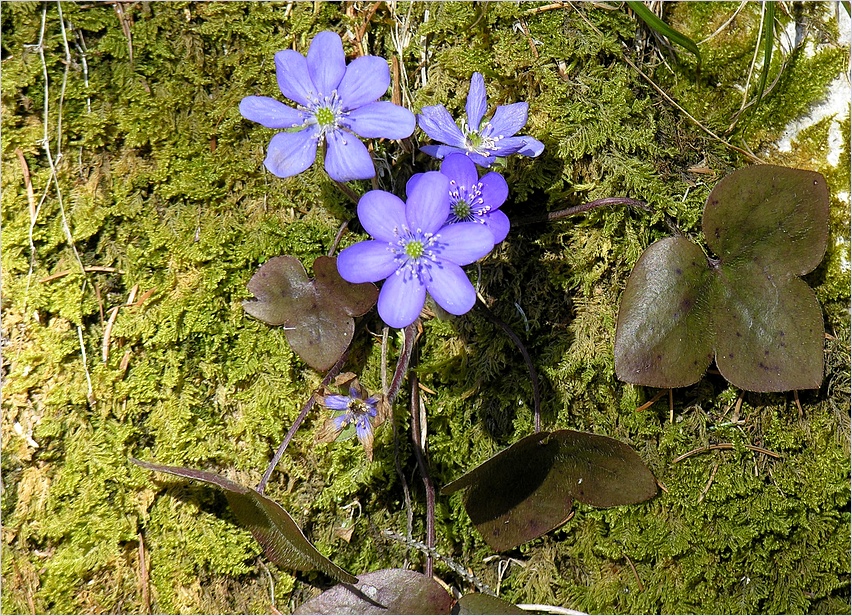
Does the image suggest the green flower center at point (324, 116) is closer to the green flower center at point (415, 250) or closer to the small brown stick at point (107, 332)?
the green flower center at point (415, 250)

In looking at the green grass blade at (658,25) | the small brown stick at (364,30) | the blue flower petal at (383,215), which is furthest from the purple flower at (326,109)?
the green grass blade at (658,25)

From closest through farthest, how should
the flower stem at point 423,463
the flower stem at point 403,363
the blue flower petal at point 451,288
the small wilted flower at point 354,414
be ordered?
the blue flower petal at point 451,288, the small wilted flower at point 354,414, the flower stem at point 403,363, the flower stem at point 423,463

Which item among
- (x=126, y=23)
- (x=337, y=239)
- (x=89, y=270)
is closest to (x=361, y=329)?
(x=337, y=239)

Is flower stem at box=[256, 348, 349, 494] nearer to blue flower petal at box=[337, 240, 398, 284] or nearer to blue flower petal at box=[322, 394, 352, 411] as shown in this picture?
blue flower petal at box=[322, 394, 352, 411]

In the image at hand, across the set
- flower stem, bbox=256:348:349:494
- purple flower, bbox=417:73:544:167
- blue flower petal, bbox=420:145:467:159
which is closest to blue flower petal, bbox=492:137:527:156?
purple flower, bbox=417:73:544:167

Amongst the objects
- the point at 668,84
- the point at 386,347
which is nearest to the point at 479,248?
the point at 386,347
